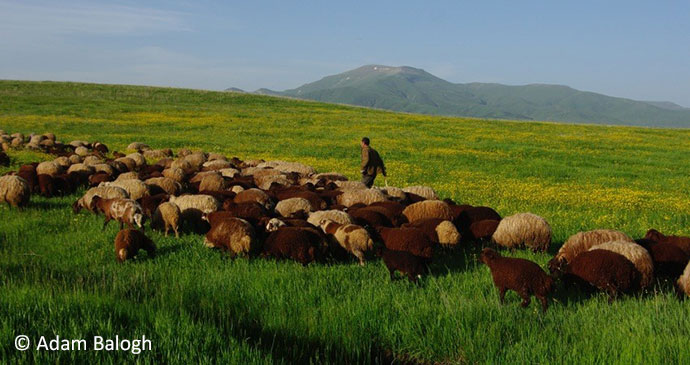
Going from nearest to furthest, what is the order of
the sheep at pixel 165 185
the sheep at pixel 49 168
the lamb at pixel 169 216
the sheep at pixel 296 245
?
the sheep at pixel 296 245
the lamb at pixel 169 216
the sheep at pixel 165 185
the sheep at pixel 49 168

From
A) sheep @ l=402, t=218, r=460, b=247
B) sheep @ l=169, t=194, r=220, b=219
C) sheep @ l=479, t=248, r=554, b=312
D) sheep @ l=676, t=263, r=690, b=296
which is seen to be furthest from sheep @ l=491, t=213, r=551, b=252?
sheep @ l=169, t=194, r=220, b=219

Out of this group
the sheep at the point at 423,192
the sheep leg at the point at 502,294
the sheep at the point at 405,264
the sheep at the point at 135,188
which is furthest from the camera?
the sheep at the point at 423,192

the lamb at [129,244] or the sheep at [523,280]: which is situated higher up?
the sheep at [523,280]

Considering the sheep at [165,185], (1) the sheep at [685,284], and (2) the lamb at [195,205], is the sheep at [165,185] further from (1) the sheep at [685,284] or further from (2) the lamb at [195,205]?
(1) the sheep at [685,284]

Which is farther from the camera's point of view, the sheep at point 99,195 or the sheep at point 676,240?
the sheep at point 99,195

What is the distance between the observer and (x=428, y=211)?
1130cm

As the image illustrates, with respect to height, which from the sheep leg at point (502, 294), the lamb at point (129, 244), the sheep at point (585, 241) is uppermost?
the sheep at point (585, 241)

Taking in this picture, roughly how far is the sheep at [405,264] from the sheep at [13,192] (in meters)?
10.0

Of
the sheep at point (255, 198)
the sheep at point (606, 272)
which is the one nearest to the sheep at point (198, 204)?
the sheep at point (255, 198)

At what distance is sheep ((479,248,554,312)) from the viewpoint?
21.9 ft

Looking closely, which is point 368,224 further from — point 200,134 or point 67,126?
point 67,126

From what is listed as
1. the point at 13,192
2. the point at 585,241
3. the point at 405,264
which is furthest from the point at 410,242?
the point at 13,192

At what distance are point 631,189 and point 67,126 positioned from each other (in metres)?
40.7

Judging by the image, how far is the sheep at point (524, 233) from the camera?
32.4ft
